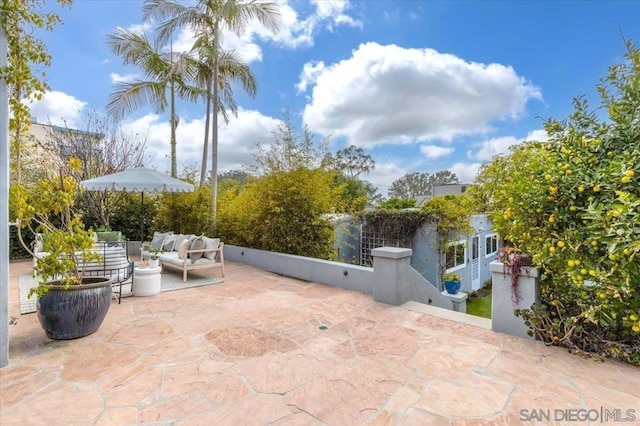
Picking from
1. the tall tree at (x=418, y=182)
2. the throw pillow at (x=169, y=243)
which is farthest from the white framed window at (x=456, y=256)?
the tall tree at (x=418, y=182)

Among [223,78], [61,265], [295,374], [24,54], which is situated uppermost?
[223,78]

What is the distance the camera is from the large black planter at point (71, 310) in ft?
11.2

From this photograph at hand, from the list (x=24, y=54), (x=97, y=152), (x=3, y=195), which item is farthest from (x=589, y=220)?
(x=97, y=152)

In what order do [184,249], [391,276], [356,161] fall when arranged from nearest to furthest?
[391,276]
[184,249]
[356,161]

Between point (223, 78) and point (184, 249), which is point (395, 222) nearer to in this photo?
point (184, 249)

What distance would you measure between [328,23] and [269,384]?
9.33m

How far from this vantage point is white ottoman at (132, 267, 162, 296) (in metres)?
5.46

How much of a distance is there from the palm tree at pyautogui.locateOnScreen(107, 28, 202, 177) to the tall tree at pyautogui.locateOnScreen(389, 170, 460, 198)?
32.3 meters

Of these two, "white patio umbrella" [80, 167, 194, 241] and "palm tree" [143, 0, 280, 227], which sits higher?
"palm tree" [143, 0, 280, 227]

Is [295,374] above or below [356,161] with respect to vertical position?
below

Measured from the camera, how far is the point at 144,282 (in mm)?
5473

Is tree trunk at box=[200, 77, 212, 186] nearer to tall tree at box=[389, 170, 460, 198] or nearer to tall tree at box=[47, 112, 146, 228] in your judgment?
tall tree at box=[47, 112, 146, 228]

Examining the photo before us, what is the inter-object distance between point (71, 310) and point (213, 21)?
10.1 m

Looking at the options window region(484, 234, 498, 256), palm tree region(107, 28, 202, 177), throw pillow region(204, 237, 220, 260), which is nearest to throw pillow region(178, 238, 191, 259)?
throw pillow region(204, 237, 220, 260)
